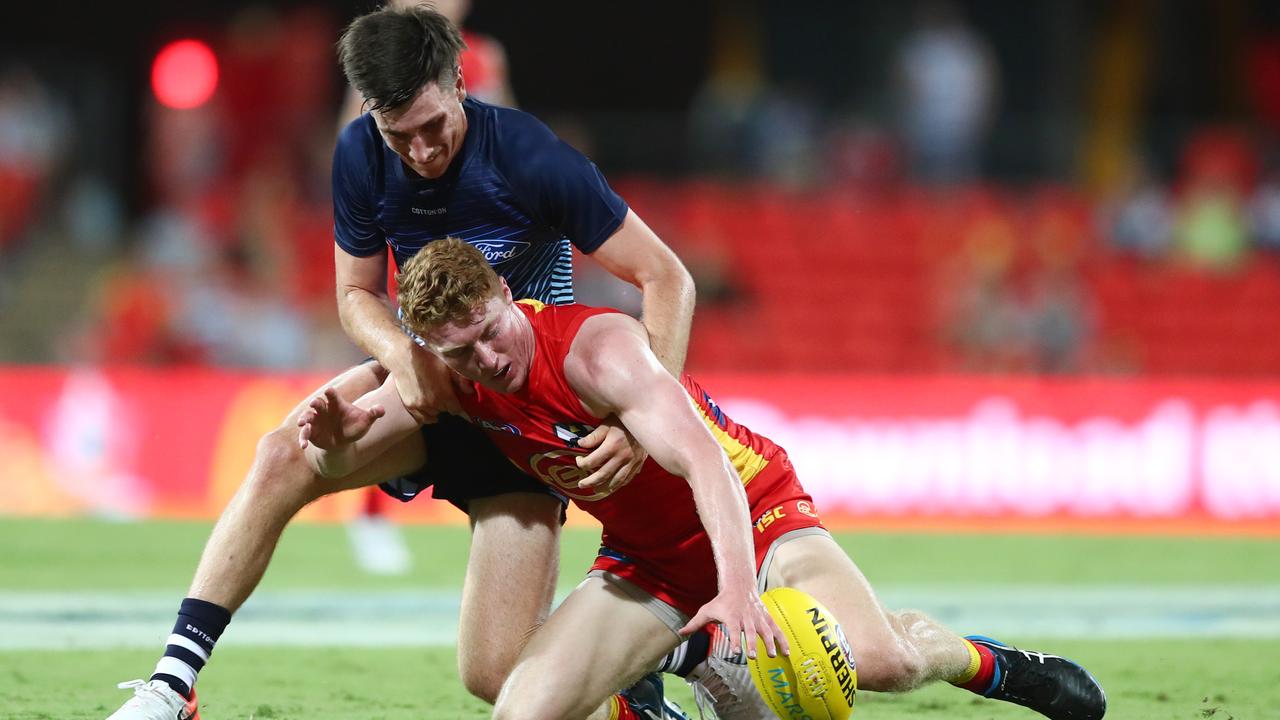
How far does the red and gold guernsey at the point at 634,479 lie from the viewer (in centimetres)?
415

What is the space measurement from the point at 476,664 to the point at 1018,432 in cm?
727

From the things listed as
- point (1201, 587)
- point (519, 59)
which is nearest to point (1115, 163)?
point (519, 59)

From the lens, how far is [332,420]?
4.24 meters

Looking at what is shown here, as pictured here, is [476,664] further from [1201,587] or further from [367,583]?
[1201,587]

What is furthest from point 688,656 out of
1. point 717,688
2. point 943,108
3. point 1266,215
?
point 1266,215

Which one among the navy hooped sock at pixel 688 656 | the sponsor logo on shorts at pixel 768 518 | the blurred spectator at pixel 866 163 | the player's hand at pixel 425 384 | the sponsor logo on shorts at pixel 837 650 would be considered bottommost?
the navy hooped sock at pixel 688 656

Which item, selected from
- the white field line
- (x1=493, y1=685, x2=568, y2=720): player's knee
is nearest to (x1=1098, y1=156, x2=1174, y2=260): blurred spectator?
the white field line

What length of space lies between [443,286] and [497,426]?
56cm

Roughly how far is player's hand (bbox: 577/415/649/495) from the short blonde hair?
0.43 meters

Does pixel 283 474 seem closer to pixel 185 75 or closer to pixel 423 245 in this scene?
pixel 423 245

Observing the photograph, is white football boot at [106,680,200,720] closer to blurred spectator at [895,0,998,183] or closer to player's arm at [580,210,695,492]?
player's arm at [580,210,695,492]

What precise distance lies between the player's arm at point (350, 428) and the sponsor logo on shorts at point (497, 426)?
0.64ft

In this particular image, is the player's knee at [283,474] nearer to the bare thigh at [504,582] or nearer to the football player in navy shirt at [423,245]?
the football player in navy shirt at [423,245]

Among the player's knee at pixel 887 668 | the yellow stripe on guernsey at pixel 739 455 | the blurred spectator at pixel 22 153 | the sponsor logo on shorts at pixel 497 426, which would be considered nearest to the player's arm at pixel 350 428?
the sponsor logo on shorts at pixel 497 426
